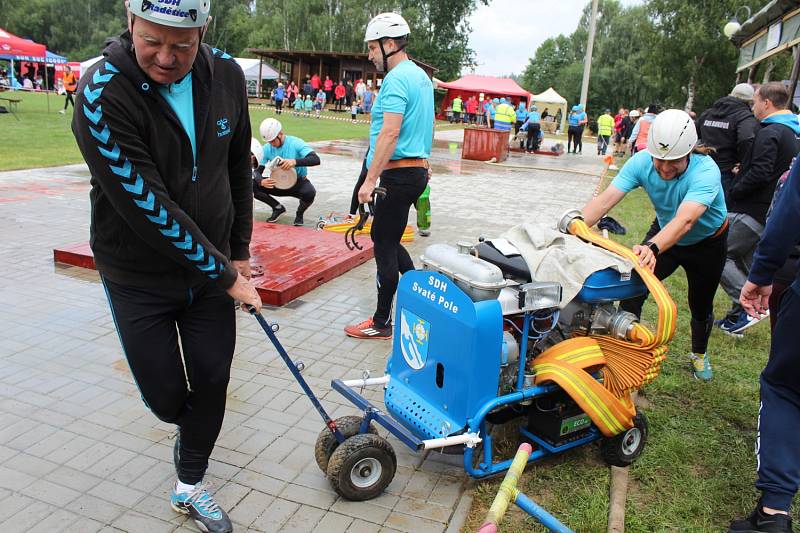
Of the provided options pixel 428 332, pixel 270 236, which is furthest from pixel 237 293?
pixel 270 236

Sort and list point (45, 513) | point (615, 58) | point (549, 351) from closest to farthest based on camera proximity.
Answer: point (45, 513), point (549, 351), point (615, 58)

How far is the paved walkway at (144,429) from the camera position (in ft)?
8.98

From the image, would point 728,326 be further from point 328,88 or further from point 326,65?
point 326,65

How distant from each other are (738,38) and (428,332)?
53.7ft

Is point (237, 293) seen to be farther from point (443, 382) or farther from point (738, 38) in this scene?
point (738, 38)

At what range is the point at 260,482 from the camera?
2969mm

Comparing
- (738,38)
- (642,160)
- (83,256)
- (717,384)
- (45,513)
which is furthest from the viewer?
(738,38)

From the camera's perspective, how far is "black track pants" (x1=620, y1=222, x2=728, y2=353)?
4.13 metres

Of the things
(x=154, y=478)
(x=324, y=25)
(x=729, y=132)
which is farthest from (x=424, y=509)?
(x=324, y=25)

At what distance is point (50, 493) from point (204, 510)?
77 centimetres

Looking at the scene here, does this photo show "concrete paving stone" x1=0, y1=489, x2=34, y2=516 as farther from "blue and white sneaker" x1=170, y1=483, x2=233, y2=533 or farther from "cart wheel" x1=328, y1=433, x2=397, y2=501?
"cart wheel" x1=328, y1=433, x2=397, y2=501

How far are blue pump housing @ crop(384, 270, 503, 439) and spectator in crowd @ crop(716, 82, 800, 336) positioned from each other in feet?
11.8

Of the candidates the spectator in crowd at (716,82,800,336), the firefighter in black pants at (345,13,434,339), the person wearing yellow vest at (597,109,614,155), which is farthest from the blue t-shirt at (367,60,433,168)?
the person wearing yellow vest at (597,109,614,155)

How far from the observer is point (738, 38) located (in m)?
15.7
